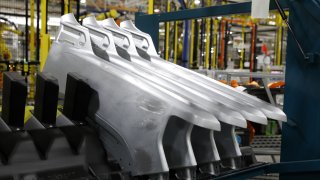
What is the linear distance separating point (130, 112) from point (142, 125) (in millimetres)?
92

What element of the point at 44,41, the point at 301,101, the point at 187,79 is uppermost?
the point at 44,41

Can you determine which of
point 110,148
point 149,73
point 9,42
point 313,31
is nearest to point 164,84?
point 149,73

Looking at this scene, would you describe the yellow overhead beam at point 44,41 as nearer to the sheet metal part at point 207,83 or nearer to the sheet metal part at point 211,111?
the sheet metal part at point 207,83

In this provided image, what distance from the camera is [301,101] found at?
2.11m

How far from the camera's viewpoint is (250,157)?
6.60ft

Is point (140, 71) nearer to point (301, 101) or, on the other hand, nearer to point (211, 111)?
point (211, 111)

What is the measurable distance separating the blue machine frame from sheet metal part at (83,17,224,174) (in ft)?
1.59

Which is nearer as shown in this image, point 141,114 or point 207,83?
point 141,114

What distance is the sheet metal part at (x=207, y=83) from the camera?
5.90 feet

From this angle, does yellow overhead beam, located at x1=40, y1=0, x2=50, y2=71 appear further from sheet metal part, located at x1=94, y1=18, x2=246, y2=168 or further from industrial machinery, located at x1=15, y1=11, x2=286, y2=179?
sheet metal part, located at x1=94, y1=18, x2=246, y2=168

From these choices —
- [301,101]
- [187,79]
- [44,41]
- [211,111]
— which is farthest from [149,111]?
[44,41]

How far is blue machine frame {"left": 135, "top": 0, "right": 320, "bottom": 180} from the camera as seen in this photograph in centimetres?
201

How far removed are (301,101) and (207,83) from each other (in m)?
0.54

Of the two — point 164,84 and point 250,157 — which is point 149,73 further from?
point 250,157
